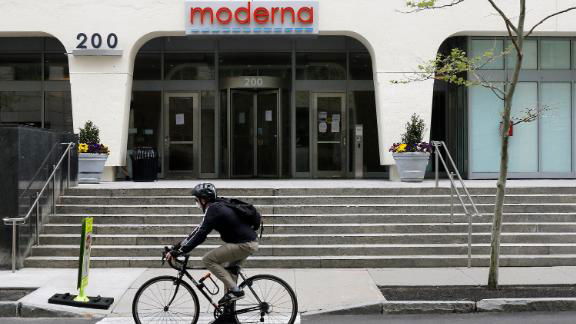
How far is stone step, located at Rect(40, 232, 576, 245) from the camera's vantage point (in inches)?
466

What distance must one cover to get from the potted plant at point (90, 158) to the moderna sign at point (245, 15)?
12.2 feet

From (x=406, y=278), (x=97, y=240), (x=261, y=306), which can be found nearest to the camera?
(x=261, y=306)

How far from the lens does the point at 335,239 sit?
39.0 feet

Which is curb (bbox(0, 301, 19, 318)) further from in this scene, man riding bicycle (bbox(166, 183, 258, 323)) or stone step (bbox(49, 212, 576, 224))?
stone step (bbox(49, 212, 576, 224))

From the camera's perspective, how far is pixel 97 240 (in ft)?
38.9

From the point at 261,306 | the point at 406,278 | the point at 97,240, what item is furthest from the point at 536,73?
the point at 261,306

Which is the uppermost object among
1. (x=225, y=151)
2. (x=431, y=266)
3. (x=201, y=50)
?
(x=201, y=50)

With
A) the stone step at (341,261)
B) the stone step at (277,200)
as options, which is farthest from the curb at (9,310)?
the stone step at (277,200)

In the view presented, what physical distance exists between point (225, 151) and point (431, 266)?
10.2 meters

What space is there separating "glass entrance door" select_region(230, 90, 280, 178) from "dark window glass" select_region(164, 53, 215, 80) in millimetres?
1132

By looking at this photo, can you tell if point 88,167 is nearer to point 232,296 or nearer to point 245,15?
point 245,15

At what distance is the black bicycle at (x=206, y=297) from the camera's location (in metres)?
6.87

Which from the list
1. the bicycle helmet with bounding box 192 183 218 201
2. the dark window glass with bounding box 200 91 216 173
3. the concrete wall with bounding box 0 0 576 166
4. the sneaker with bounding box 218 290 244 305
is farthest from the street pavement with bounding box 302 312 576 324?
the dark window glass with bounding box 200 91 216 173

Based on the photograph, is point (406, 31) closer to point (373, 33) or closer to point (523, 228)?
point (373, 33)
